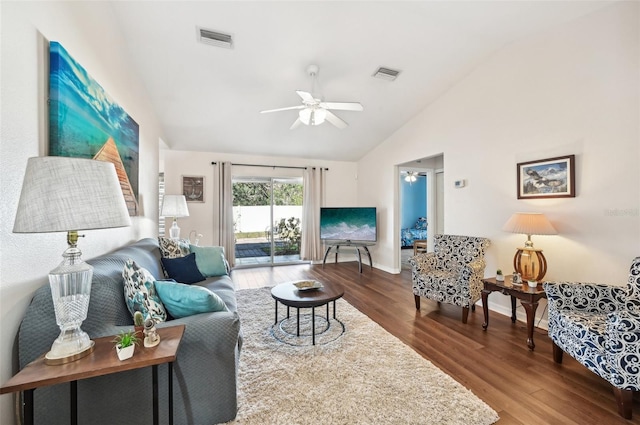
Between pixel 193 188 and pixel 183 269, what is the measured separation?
10.3 feet

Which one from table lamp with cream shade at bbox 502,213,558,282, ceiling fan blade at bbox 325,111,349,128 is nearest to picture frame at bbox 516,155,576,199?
table lamp with cream shade at bbox 502,213,558,282

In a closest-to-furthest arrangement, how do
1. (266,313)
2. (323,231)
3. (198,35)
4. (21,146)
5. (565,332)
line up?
(21,146) < (565,332) < (198,35) < (266,313) < (323,231)

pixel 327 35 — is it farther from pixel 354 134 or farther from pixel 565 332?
pixel 565 332

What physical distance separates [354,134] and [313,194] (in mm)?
1689

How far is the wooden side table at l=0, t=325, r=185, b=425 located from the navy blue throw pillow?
4.83ft

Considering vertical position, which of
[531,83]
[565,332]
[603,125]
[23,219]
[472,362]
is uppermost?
[531,83]

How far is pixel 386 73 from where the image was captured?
3.58 meters

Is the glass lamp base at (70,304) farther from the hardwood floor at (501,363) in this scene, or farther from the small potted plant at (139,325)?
the hardwood floor at (501,363)

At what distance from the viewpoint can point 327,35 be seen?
2875 millimetres

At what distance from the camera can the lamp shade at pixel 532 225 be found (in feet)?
8.59

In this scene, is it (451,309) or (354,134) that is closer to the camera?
(451,309)

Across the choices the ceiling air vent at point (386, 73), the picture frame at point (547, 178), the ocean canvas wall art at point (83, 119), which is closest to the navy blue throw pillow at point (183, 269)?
the ocean canvas wall art at point (83, 119)

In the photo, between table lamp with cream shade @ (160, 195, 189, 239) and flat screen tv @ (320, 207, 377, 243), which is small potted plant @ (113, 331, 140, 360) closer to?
table lamp with cream shade @ (160, 195, 189, 239)

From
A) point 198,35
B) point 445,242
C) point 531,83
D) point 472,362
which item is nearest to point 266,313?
point 472,362
